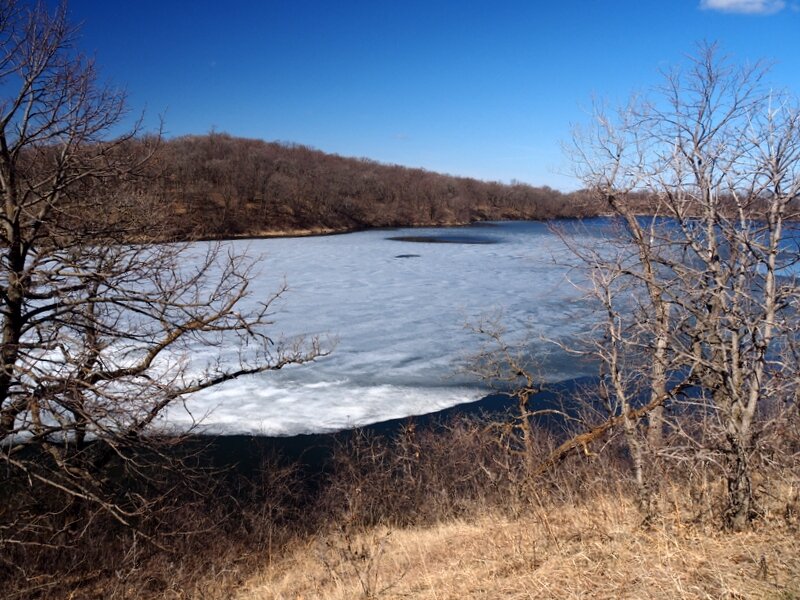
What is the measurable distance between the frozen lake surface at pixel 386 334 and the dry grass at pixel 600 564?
275 cm

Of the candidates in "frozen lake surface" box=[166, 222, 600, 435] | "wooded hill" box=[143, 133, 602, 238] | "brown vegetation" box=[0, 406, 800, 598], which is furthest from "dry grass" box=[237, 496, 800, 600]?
"wooded hill" box=[143, 133, 602, 238]

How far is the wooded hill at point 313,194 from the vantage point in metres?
61.4

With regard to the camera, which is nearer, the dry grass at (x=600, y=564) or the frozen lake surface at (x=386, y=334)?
the dry grass at (x=600, y=564)

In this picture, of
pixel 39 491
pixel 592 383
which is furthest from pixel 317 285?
pixel 39 491

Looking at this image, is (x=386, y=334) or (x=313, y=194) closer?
(x=386, y=334)

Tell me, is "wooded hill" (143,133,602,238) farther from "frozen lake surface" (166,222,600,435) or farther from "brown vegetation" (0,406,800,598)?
"brown vegetation" (0,406,800,598)

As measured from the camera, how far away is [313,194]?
236 feet

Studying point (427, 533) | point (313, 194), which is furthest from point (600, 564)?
point (313, 194)

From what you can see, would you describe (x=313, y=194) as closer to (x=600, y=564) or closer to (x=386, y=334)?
(x=386, y=334)

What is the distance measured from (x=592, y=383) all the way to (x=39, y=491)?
441 inches

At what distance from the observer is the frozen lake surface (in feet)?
37.4

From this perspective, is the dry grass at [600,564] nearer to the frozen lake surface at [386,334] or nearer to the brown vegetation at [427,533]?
the brown vegetation at [427,533]

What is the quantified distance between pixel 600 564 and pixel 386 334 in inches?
500

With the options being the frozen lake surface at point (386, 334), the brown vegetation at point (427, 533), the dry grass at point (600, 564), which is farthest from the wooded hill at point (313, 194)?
the dry grass at point (600, 564)
